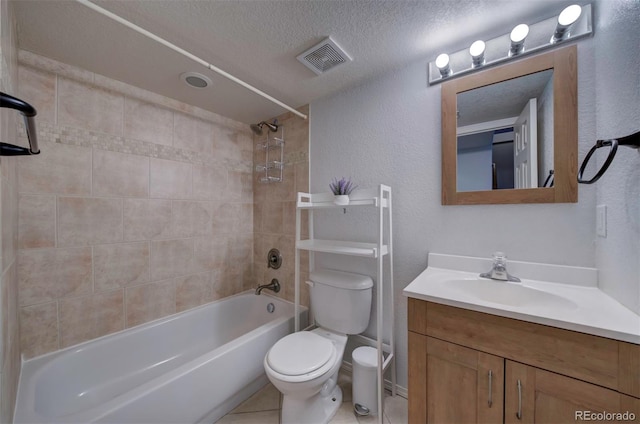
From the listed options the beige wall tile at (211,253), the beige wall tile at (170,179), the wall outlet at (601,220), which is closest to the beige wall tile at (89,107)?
the beige wall tile at (170,179)

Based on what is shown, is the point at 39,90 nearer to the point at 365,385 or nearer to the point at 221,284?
the point at 221,284

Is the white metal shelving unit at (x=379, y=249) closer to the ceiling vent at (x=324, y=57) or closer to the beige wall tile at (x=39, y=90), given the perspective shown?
the ceiling vent at (x=324, y=57)

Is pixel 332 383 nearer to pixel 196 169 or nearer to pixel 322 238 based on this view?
pixel 322 238

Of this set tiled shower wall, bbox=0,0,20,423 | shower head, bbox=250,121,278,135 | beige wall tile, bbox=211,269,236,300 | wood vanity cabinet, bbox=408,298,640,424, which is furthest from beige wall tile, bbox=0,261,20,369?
shower head, bbox=250,121,278,135

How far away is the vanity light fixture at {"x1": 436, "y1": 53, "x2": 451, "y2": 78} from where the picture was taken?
4.39 ft

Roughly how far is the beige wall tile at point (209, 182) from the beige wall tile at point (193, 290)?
69cm

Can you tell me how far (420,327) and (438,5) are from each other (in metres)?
1.47

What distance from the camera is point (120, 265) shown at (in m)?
1.62

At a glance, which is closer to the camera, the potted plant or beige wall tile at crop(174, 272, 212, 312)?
the potted plant

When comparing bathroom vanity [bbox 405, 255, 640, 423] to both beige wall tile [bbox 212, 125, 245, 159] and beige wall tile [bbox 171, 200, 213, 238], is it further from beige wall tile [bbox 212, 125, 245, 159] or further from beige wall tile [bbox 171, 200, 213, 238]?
beige wall tile [bbox 212, 125, 245, 159]

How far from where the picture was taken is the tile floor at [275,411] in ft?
4.47

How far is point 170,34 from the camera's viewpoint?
1.25m

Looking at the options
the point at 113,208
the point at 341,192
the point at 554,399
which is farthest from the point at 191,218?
the point at 554,399

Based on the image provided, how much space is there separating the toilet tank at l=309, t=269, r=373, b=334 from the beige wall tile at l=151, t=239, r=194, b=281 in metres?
1.13
